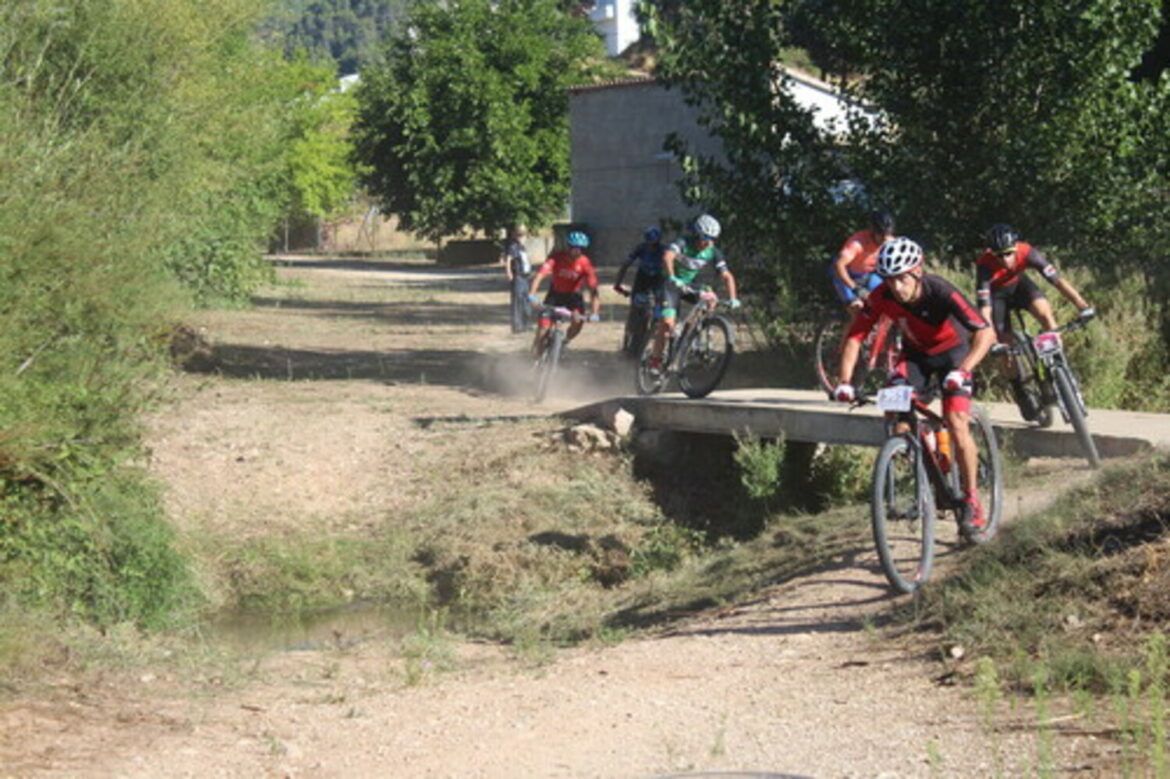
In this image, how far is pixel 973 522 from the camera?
10.3 m

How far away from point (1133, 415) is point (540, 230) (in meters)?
46.3

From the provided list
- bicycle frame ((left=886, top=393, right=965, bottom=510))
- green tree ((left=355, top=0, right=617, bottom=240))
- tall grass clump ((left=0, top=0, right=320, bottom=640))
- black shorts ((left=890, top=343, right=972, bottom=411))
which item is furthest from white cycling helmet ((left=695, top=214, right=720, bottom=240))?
green tree ((left=355, top=0, right=617, bottom=240))

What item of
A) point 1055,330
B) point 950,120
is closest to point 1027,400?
point 1055,330

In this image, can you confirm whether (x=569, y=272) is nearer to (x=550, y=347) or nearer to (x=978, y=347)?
(x=550, y=347)

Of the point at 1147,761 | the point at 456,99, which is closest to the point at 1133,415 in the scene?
the point at 1147,761

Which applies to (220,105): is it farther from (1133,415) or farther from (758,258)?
(1133,415)

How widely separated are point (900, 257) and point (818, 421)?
14.7 ft

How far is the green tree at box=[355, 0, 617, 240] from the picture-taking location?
183ft

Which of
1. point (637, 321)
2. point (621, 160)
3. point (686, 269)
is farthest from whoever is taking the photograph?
point (621, 160)

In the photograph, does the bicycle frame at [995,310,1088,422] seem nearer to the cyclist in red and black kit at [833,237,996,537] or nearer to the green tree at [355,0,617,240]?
the cyclist in red and black kit at [833,237,996,537]

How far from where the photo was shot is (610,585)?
47.8 feet

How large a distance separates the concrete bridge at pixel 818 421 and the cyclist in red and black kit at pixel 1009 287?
0.33 m

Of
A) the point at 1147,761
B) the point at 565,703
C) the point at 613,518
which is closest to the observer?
the point at 1147,761

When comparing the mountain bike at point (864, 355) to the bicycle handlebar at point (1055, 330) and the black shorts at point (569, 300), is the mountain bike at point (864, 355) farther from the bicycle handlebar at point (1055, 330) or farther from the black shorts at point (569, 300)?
the black shorts at point (569, 300)
